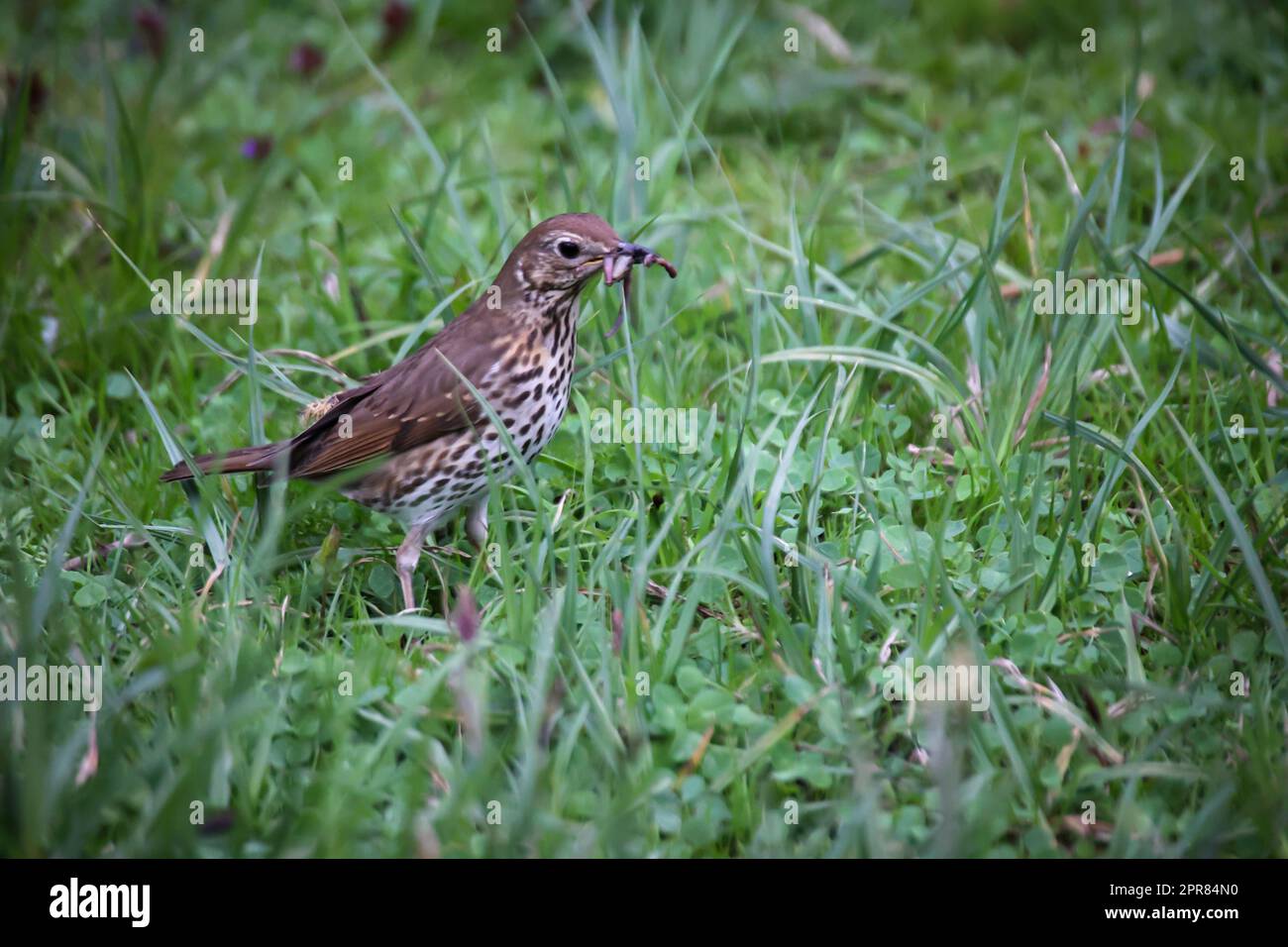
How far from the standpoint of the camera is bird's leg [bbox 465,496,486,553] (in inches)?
160

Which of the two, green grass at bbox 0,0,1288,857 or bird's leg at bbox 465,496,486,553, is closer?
green grass at bbox 0,0,1288,857

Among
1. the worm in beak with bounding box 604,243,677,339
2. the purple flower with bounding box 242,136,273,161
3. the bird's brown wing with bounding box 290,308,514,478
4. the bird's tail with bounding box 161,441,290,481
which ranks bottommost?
the bird's tail with bounding box 161,441,290,481

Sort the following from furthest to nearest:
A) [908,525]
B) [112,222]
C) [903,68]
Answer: [903,68]
[112,222]
[908,525]

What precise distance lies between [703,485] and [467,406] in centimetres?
76

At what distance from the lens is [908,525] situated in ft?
11.6

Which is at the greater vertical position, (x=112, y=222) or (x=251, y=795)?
(x=112, y=222)

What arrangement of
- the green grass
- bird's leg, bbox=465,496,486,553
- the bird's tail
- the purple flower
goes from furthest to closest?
the purple flower
bird's leg, bbox=465,496,486,553
the bird's tail
the green grass

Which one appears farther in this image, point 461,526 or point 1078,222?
point 461,526

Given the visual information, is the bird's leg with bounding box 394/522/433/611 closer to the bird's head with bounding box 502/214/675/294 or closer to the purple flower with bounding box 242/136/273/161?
the bird's head with bounding box 502/214/675/294

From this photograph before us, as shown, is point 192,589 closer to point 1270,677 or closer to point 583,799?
point 583,799

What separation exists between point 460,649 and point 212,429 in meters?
1.82

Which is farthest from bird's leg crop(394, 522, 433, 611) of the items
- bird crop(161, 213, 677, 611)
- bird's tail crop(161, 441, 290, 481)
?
bird's tail crop(161, 441, 290, 481)

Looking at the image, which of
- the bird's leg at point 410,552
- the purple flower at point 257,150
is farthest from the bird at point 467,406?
the purple flower at point 257,150
